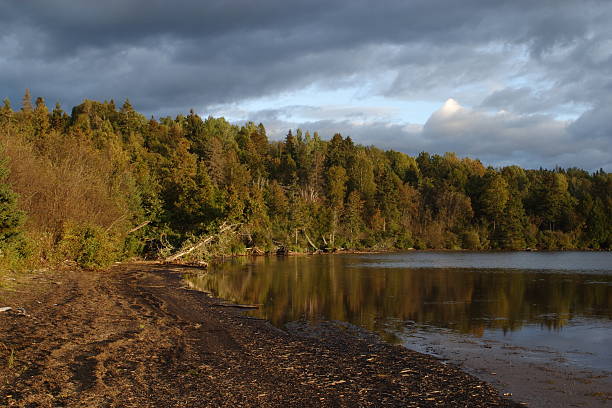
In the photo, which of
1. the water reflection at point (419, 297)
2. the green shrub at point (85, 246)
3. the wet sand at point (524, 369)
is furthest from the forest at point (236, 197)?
the wet sand at point (524, 369)

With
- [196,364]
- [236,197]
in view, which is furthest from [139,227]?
[196,364]

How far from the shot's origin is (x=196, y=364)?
10508 mm

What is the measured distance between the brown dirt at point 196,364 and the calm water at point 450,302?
3186 millimetres

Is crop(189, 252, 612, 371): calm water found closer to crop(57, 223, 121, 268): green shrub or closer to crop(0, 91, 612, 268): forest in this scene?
crop(57, 223, 121, 268): green shrub

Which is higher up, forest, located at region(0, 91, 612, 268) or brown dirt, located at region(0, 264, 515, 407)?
forest, located at region(0, 91, 612, 268)

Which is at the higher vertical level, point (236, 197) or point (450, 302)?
point (236, 197)

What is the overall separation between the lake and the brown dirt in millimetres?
2617

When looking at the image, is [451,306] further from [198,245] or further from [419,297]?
[198,245]

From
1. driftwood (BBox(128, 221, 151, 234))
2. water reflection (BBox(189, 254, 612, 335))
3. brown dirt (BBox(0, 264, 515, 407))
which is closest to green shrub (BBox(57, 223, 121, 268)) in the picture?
water reflection (BBox(189, 254, 612, 335))

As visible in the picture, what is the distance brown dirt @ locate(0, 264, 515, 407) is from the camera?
8.35 meters

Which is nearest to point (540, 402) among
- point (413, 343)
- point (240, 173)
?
point (413, 343)

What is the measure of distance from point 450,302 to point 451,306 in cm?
131

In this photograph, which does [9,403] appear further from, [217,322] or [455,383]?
[217,322]

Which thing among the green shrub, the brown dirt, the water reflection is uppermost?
the green shrub
